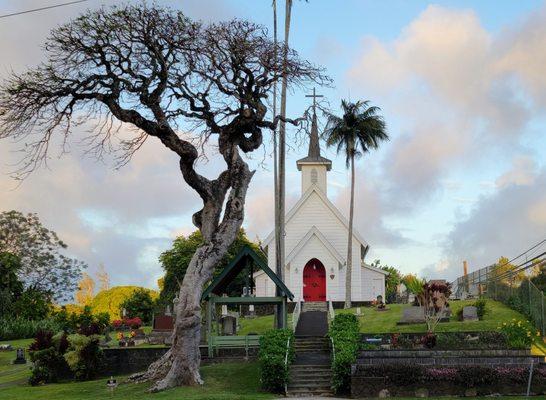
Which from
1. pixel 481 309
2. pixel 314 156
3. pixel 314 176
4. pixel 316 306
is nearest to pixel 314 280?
pixel 316 306

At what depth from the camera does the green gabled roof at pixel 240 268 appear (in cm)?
3152

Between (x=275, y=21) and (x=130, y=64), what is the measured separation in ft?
47.6

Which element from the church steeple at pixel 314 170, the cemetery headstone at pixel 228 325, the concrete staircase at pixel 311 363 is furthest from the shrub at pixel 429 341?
the church steeple at pixel 314 170

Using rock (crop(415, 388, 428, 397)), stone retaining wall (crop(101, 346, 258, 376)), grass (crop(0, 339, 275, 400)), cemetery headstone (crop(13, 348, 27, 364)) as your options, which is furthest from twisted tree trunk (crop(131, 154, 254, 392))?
cemetery headstone (crop(13, 348, 27, 364))

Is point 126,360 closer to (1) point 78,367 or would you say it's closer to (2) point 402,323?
(1) point 78,367

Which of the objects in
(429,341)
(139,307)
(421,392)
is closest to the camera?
(421,392)

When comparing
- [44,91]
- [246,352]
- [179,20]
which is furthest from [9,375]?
[179,20]

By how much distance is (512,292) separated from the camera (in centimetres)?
3875

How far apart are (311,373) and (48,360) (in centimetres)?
1151

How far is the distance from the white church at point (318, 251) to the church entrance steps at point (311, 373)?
21.2 meters

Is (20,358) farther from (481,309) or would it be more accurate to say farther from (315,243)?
(481,309)

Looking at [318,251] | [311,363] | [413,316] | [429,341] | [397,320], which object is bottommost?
[311,363]

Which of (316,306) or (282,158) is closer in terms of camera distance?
(282,158)

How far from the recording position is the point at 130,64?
28.1 meters
